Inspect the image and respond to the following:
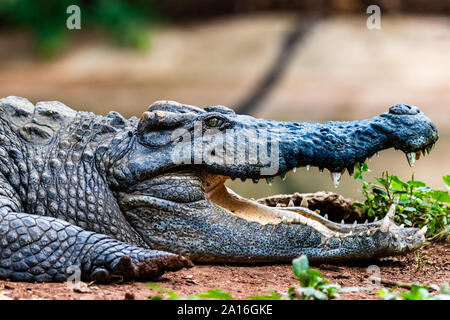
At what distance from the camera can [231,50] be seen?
1570 centimetres

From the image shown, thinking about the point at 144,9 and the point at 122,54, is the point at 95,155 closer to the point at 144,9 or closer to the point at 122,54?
the point at 122,54

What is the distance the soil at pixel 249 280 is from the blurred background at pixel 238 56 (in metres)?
8.42

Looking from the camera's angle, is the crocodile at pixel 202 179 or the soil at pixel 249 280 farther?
the crocodile at pixel 202 179

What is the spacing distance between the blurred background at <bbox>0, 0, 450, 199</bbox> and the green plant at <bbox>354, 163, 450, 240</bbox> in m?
7.62

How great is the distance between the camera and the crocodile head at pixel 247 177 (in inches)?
151

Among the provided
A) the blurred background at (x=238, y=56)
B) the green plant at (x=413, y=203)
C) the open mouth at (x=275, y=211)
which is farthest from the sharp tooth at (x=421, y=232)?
the blurred background at (x=238, y=56)

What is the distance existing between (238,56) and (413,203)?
1119 cm

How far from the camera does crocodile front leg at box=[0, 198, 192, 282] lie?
3320 millimetres

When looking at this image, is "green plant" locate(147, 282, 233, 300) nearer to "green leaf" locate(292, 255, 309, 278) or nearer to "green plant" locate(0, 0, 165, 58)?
"green leaf" locate(292, 255, 309, 278)

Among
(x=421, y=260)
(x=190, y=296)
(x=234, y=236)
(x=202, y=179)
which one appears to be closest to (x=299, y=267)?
(x=190, y=296)

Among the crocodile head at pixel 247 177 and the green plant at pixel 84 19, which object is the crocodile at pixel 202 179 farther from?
the green plant at pixel 84 19

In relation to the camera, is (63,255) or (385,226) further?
(385,226)

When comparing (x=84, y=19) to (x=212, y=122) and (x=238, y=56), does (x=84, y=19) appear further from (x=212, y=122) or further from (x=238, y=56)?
(x=212, y=122)

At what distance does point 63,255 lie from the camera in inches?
136
